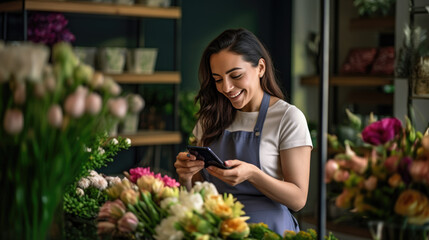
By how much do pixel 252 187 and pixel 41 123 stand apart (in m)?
1.20

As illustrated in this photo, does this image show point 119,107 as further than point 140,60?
No

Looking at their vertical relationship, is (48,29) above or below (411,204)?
above

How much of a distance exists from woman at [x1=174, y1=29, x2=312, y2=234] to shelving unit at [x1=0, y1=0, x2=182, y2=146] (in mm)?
1960

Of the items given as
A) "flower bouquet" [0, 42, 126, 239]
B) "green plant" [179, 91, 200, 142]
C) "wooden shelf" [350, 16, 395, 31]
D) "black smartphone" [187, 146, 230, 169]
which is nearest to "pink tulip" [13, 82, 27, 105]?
"flower bouquet" [0, 42, 126, 239]

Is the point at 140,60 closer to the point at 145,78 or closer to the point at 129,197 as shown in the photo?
the point at 145,78

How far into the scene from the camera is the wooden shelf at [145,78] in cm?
429

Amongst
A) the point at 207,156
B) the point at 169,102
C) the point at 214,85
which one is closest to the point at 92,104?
the point at 207,156

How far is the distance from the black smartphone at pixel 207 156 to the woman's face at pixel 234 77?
0.33m

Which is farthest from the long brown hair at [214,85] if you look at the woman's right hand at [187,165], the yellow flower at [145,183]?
the yellow flower at [145,183]

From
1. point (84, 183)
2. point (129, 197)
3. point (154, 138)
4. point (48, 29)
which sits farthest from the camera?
point (154, 138)

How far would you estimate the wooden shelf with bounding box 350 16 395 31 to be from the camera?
4.64m

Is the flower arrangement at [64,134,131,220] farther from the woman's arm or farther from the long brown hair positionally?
the long brown hair

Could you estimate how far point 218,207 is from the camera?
4.23 ft

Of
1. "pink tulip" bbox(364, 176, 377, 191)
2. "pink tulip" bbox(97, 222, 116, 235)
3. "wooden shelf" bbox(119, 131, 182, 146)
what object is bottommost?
"wooden shelf" bbox(119, 131, 182, 146)
